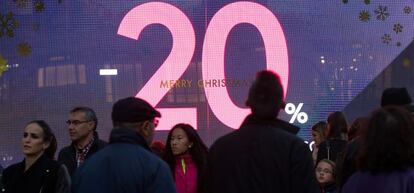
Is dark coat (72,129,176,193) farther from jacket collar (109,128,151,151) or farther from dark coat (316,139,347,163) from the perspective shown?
dark coat (316,139,347,163)

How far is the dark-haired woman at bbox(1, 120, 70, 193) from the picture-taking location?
12.9 feet

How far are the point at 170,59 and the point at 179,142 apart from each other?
1.85 metres

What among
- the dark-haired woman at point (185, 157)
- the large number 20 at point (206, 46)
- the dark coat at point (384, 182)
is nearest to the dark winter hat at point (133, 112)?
the dark coat at point (384, 182)

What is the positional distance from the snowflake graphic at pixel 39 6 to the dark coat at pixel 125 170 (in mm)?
4012

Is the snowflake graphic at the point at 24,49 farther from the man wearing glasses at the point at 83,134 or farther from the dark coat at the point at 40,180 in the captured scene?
the dark coat at the point at 40,180

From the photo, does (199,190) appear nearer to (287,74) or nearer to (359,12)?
(287,74)

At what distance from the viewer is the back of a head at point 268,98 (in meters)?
3.04

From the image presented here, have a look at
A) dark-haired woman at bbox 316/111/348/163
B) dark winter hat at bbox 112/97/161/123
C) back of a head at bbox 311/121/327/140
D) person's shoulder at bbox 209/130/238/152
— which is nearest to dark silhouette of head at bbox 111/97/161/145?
dark winter hat at bbox 112/97/161/123

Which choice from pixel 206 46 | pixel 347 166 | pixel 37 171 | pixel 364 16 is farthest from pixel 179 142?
pixel 364 16

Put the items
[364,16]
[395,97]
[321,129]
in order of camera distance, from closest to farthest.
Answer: [395,97]
[321,129]
[364,16]

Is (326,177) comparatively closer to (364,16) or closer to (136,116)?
(136,116)

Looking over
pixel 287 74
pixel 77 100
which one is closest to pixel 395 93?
pixel 287 74

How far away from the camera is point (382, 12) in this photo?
715cm

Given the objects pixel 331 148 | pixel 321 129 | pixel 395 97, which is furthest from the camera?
pixel 321 129
